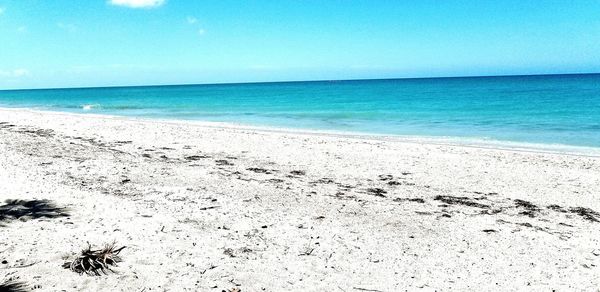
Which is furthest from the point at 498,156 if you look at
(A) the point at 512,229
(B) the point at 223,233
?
(B) the point at 223,233

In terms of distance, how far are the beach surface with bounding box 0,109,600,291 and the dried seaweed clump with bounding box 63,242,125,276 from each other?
0.10 metres

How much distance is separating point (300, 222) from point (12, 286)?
3.43 meters

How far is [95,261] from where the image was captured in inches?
179

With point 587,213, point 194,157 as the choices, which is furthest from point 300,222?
point 194,157

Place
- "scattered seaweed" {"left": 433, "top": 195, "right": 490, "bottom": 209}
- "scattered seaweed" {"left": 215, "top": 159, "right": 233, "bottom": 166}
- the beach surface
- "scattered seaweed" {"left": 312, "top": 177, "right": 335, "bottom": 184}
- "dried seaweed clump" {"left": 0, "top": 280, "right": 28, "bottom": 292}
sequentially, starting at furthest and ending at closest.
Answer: "scattered seaweed" {"left": 215, "top": 159, "right": 233, "bottom": 166} → "scattered seaweed" {"left": 312, "top": 177, "right": 335, "bottom": 184} → "scattered seaweed" {"left": 433, "top": 195, "right": 490, "bottom": 209} → the beach surface → "dried seaweed clump" {"left": 0, "top": 280, "right": 28, "bottom": 292}

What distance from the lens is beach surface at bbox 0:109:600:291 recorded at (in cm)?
454

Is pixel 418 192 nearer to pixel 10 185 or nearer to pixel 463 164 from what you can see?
pixel 463 164

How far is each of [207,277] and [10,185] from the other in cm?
495

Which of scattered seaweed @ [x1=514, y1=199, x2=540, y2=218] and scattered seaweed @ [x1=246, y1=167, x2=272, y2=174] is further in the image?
scattered seaweed @ [x1=246, y1=167, x2=272, y2=174]

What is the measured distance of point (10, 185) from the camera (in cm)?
743

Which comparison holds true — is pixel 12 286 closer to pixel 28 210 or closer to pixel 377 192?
pixel 28 210

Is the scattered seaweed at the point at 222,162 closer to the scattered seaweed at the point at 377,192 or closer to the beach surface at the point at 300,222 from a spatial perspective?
the beach surface at the point at 300,222

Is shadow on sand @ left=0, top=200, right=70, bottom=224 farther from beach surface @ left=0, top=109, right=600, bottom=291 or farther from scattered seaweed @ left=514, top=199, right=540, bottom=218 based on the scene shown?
scattered seaweed @ left=514, top=199, right=540, bottom=218

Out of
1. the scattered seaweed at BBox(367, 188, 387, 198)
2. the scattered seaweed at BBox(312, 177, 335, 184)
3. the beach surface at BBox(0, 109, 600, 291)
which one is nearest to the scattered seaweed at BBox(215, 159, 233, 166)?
the beach surface at BBox(0, 109, 600, 291)
